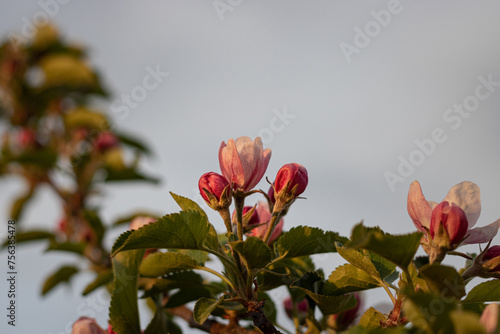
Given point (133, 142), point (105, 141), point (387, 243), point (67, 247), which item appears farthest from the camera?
point (133, 142)

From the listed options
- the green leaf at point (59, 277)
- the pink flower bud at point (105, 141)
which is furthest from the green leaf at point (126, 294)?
the pink flower bud at point (105, 141)

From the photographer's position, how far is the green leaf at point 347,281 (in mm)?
1014

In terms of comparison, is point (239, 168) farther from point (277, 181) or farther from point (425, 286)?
point (425, 286)

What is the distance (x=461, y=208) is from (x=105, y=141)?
2.35 m

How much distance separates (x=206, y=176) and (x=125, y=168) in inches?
66.9

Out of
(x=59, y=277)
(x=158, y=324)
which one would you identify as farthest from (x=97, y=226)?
(x=158, y=324)

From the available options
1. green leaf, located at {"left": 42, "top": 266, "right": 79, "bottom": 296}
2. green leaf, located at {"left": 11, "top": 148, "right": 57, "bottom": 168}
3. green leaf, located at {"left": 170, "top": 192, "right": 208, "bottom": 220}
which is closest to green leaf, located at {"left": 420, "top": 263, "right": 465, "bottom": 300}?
green leaf, located at {"left": 170, "top": 192, "right": 208, "bottom": 220}

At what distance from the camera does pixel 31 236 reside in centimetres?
252

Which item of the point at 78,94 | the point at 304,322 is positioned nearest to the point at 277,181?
the point at 304,322

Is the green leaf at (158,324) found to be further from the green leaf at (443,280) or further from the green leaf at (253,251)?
the green leaf at (443,280)

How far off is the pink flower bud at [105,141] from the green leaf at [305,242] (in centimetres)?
206

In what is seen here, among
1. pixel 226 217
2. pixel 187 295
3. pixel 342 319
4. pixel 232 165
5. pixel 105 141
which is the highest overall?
pixel 105 141

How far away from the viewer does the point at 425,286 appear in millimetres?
915

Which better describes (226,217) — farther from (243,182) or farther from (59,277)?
(59,277)
